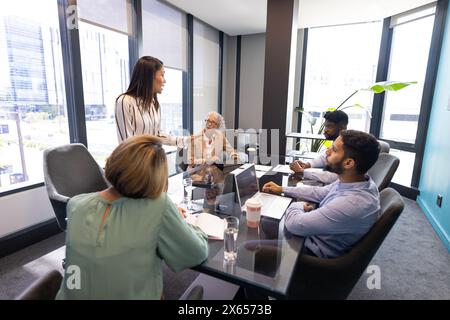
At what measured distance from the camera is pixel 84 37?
275 centimetres

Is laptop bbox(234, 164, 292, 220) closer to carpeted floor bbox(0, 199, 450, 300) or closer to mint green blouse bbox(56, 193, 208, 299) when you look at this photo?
mint green blouse bbox(56, 193, 208, 299)

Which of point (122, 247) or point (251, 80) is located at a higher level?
point (251, 80)

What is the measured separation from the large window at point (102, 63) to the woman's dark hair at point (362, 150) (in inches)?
104

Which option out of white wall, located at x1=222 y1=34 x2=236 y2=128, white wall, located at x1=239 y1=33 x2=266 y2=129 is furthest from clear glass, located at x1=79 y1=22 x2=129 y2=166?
white wall, located at x1=239 y1=33 x2=266 y2=129

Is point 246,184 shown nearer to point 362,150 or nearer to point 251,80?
point 362,150

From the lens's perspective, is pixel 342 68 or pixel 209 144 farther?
pixel 342 68

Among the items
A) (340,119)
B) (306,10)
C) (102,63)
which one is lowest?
(340,119)

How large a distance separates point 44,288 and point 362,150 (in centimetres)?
135

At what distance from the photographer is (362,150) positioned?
1.23 metres

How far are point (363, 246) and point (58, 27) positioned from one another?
3.02 meters

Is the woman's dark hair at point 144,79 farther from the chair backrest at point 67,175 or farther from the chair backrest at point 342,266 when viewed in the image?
the chair backrest at point 342,266

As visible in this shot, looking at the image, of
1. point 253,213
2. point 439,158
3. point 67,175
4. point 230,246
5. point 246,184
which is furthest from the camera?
point 439,158

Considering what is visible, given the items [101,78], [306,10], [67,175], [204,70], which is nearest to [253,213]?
[67,175]
